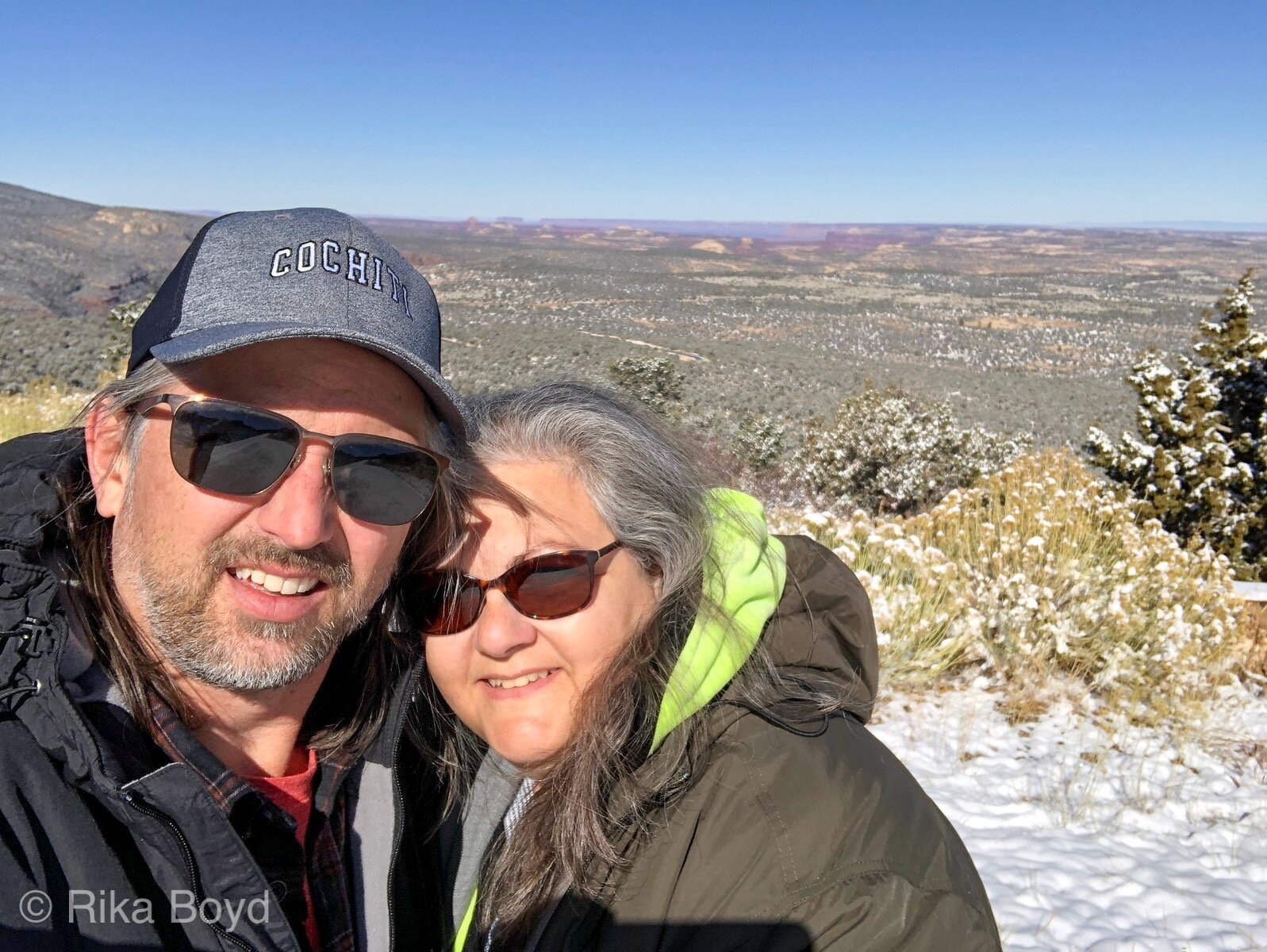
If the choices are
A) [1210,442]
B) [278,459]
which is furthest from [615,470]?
[1210,442]

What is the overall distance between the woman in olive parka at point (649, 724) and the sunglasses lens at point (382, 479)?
0.47 feet

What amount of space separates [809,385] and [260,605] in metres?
27.1

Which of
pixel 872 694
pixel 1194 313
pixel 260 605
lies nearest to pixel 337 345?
pixel 260 605

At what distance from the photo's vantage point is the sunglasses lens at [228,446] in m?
1.32

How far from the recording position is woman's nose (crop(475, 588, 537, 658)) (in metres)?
1.53

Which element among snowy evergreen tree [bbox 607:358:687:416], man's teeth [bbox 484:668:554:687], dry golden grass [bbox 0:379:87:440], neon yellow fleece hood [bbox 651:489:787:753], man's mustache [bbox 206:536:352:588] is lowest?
snowy evergreen tree [bbox 607:358:687:416]

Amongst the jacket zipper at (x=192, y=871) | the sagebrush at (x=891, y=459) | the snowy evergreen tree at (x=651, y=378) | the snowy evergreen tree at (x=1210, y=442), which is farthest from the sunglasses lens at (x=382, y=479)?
the snowy evergreen tree at (x=651, y=378)

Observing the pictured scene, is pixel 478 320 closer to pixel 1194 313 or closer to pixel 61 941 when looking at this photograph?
pixel 61 941

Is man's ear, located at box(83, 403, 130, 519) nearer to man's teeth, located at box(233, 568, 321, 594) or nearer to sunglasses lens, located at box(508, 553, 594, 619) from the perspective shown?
man's teeth, located at box(233, 568, 321, 594)

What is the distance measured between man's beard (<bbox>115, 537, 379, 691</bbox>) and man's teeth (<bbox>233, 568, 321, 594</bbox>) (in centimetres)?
2

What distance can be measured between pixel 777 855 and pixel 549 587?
592mm

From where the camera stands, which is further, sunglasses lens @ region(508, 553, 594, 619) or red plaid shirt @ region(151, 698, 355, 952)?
sunglasses lens @ region(508, 553, 594, 619)

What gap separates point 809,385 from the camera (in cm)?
2753

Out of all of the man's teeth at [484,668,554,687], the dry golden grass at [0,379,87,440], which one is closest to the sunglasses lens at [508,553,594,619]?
the man's teeth at [484,668,554,687]
